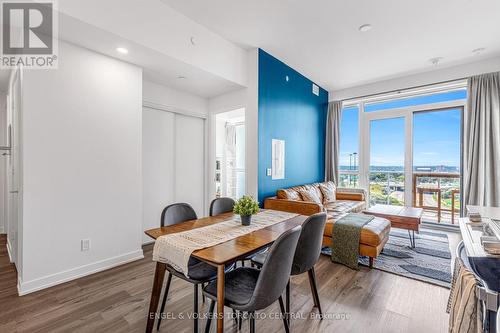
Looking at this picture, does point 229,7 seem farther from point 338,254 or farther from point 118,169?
point 338,254

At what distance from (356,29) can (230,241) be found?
316 cm

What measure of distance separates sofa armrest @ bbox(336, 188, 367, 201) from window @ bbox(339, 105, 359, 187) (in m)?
0.41

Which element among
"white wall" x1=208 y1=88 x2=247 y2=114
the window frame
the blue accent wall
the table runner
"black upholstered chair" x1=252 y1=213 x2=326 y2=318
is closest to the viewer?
the table runner

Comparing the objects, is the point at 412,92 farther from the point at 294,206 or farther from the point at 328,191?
the point at 294,206

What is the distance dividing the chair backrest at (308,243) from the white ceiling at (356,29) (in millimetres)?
2375

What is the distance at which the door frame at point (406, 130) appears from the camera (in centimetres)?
443

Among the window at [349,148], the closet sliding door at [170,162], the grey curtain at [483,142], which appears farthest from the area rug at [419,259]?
the closet sliding door at [170,162]

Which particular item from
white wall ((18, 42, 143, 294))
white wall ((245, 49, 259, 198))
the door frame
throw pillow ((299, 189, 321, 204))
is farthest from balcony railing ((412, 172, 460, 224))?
white wall ((18, 42, 143, 294))

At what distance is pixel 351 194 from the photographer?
16.1 ft

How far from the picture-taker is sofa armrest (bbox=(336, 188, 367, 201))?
483cm

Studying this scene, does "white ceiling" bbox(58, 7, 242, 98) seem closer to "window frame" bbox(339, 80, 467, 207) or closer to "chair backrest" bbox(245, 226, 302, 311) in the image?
"chair backrest" bbox(245, 226, 302, 311)

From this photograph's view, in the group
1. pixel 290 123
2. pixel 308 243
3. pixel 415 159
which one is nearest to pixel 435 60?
pixel 415 159

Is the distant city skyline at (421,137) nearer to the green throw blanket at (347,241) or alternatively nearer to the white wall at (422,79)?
the white wall at (422,79)

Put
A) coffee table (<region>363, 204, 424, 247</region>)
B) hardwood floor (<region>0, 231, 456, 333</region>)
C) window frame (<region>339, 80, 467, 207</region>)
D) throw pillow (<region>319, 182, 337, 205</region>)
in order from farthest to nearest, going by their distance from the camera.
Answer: throw pillow (<region>319, 182, 337, 205</region>) < window frame (<region>339, 80, 467, 207</region>) < coffee table (<region>363, 204, 424, 247</region>) < hardwood floor (<region>0, 231, 456, 333</region>)
